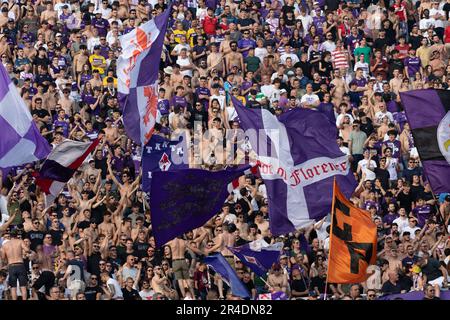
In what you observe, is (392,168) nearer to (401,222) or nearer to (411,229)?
(401,222)

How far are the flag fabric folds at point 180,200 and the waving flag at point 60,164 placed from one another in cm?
365

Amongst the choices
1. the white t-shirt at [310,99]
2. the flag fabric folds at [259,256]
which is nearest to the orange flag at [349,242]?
the flag fabric folds at [259,256]

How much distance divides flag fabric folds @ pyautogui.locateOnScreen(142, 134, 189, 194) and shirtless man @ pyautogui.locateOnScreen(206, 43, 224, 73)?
5.73 meters

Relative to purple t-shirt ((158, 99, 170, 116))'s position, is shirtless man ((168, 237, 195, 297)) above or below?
below

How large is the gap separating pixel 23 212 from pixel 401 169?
7238 millimetres

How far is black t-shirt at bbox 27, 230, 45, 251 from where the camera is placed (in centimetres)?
3112

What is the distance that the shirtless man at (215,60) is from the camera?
3734 centimetres

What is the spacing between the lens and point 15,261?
30.5 metres

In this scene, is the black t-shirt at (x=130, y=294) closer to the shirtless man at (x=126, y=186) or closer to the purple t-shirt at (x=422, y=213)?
the shirtless man at (x=126, y=186)

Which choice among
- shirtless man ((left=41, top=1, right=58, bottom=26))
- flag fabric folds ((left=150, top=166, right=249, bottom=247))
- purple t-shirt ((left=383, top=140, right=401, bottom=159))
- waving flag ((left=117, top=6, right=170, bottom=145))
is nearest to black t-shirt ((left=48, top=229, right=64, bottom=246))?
waving flag ((left=117, top=6, right=170, bottom=145))

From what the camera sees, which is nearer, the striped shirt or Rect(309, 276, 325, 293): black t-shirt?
Rect(309, 276, 325, 293): black t-shirt

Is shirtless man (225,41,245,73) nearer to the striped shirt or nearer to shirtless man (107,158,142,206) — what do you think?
the striped shirt

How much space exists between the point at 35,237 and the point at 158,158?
246 cm

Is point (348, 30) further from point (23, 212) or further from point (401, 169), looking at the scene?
point (23, 212)
